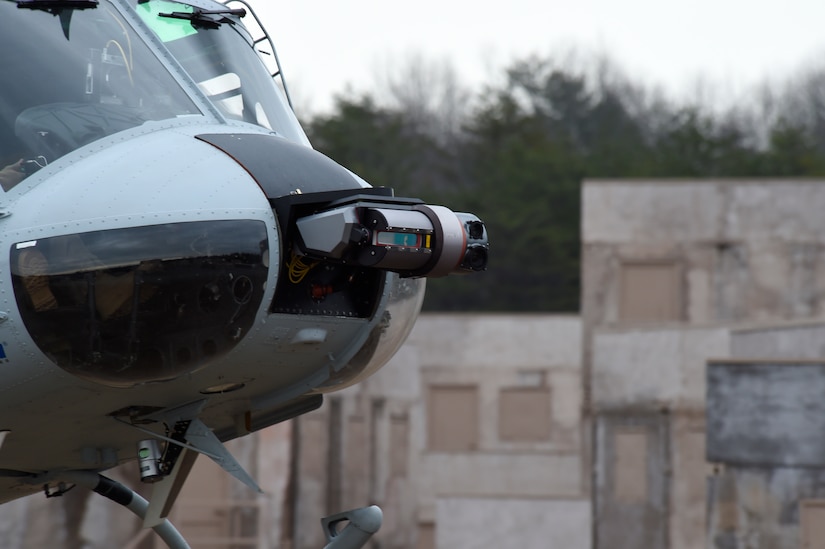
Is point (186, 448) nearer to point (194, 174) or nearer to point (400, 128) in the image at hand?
point (194, 174)

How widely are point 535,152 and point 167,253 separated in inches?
2553

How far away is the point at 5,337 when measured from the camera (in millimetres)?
5781

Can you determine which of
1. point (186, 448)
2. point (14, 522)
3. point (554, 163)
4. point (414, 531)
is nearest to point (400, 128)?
point (554, 163)

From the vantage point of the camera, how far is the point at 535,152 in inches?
2749

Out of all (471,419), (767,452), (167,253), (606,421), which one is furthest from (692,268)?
(167,253)

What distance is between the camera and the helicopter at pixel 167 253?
221 inches

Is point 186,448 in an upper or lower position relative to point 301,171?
lower

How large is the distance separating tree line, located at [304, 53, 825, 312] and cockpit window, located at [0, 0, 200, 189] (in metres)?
55.4

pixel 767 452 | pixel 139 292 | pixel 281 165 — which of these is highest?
pixel 281 165

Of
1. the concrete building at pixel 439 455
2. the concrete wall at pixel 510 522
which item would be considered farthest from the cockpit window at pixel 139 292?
the concrete wall at pixel 510 522

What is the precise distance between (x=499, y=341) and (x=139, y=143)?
42.2m

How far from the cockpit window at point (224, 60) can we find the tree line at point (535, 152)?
179 feet

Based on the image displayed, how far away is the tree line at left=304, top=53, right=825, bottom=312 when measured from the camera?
6562cm

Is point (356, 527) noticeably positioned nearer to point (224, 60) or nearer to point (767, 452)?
point (224, 60)
